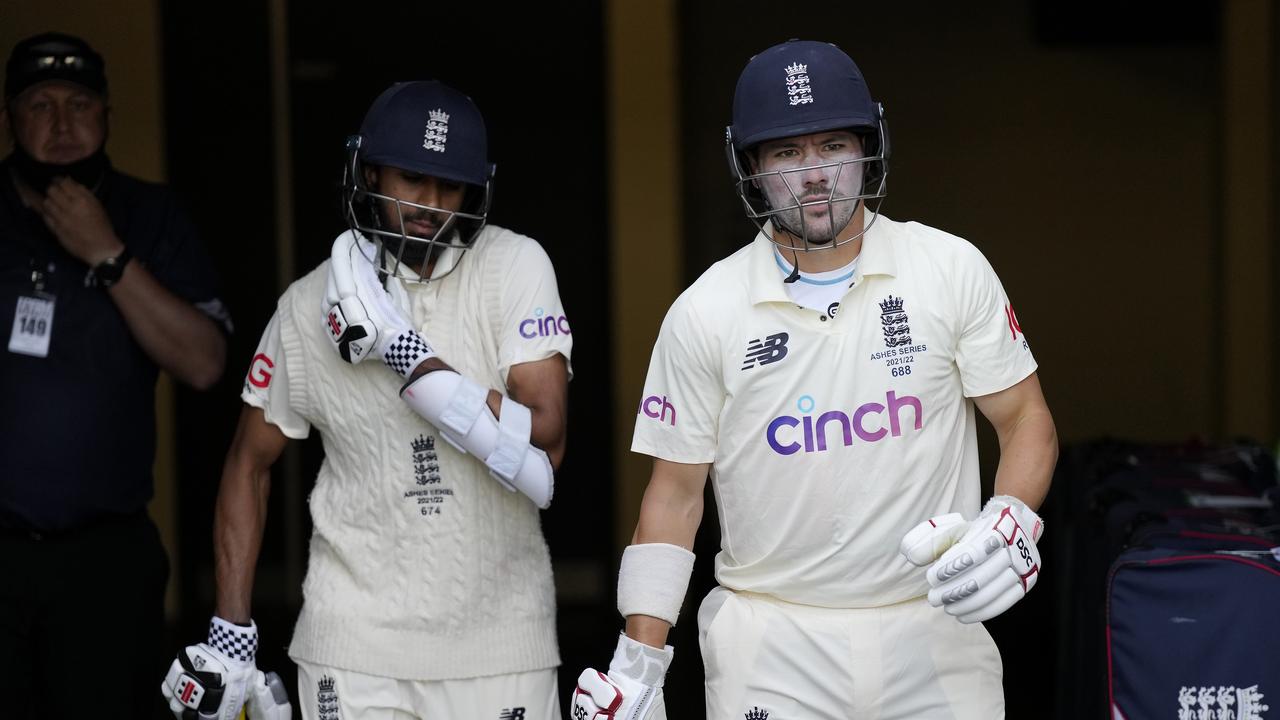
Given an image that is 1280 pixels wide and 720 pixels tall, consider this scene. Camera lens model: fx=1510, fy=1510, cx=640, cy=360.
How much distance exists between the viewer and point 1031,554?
2102 millimetres

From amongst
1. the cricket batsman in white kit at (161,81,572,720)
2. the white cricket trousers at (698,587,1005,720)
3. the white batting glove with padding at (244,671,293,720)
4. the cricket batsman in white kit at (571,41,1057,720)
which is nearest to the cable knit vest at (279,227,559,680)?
the cricket batsman in white kit at (161,81,572,720)

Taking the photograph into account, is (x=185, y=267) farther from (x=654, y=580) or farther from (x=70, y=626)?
(x=654, y=580)

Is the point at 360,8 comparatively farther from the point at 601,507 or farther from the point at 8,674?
the point at 8,674

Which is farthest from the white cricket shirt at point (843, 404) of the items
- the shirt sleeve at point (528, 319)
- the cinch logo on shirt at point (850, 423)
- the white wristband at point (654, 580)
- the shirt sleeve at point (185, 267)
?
the shirt sleeve at point (185, 267)

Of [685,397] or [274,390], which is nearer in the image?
[685,397]

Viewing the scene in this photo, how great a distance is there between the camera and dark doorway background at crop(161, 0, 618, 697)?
5.51m

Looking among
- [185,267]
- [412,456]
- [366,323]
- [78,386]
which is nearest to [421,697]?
[412,456]

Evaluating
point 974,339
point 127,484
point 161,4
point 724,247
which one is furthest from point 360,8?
point 974,339

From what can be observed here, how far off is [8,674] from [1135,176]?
4724mm

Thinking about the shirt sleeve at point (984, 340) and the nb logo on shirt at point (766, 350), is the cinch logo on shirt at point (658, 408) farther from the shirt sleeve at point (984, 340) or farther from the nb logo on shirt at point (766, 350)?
the shirt sleeve at point (984, 340)

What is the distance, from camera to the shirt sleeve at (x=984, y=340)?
2.25 m

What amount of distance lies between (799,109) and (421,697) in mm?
1153

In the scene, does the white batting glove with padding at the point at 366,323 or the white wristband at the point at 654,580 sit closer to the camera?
the white wristband at the point at 654,580

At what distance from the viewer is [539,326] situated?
261 cm
